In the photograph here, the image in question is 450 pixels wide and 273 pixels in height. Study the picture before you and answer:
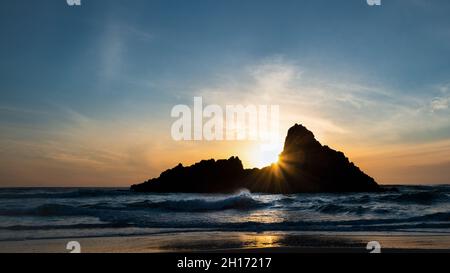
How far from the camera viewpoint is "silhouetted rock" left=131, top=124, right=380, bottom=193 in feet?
239

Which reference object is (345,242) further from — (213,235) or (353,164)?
(353,164)

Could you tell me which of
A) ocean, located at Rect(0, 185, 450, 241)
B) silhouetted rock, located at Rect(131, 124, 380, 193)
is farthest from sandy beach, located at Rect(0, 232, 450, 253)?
silhouetted rock, located at Rect(131, 124, 380, 193)

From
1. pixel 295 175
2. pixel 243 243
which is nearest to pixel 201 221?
pixel 243 243

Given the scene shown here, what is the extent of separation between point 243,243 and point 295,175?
6249cm

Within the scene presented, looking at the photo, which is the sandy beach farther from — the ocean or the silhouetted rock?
the silhouetted rock

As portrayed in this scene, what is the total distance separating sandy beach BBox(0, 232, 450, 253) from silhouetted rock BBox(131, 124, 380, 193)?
2184 inches

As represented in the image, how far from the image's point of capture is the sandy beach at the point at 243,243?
13.1 metres

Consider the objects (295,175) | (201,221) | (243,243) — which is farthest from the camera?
(295,175)

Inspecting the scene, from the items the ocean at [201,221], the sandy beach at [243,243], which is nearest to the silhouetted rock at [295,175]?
the ocean at [201,221]

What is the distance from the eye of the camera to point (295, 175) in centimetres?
7569

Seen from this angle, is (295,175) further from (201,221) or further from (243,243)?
(243,243)

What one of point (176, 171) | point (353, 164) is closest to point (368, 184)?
point (353, 164)

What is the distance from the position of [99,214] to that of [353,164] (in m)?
60.5
